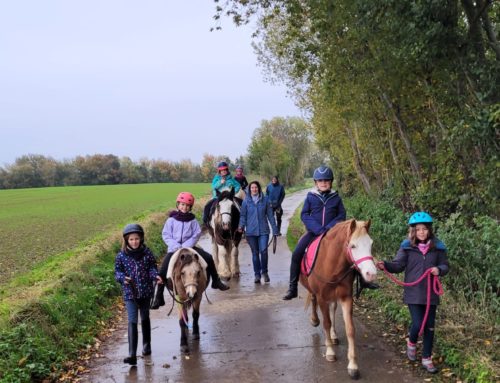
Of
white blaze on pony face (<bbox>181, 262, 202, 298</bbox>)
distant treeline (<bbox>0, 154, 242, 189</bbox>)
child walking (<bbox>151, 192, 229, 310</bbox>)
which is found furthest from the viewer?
distant treeline (<bbox>0, 154, 242, 189</bbox>)

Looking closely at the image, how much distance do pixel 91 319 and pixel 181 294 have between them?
6.87ft

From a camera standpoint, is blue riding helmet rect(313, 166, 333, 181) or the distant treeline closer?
blue riding helmet rect(313, 166, 333, 181)

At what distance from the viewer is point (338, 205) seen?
6238 mm

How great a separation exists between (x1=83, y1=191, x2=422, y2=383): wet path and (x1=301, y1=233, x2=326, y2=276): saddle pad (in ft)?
3.43

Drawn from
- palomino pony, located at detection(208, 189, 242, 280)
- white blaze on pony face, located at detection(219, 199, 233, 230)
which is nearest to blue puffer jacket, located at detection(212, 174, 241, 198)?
palomino pony, located at detection(208, 189, 242, 280)

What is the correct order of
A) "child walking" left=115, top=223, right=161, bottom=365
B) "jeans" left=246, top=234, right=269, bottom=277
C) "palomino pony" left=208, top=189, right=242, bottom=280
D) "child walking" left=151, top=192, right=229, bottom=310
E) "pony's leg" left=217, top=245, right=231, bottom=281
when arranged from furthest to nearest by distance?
"pony's leg" left=217, top=245, right=231, bottom=281 < "jeans" left=246, top=234, right=269, bottom=277 < "palomino pony" left=208, top=189, right=242, bottom=280 < "child walking" left=151, top=192, right=229, bottom=310 < "child walking" left=115, top=223, right=161, bottom=365

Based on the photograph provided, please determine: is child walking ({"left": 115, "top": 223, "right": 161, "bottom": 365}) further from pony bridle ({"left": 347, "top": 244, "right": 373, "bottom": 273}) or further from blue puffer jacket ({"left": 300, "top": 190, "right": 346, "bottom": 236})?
pony bridle ({"left": 347, "top": 244, "right": 373, "bottom": 273})

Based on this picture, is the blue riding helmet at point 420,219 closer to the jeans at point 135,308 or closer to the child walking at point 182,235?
the child walking at point 182,235

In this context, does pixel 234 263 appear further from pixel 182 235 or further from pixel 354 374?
pixel 354 374

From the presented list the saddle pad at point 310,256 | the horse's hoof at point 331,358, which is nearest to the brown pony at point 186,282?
the saddle pad at point 310,256

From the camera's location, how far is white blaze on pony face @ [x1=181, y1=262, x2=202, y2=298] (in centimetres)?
607

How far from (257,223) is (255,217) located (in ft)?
0.43

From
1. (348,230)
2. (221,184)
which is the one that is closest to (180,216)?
(348,230)

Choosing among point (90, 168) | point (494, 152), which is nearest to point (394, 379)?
point (494, 152)
